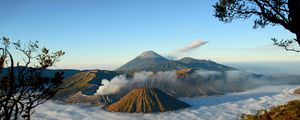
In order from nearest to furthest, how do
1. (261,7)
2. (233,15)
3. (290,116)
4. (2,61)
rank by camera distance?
(2,61), (290,116), (261,7), (233,15)

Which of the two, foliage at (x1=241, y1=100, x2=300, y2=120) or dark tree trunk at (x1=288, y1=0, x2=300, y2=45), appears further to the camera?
foliage at (x1=241, y1=100, x2=300, y2=120)

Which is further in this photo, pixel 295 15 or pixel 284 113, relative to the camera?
pixel 284 113

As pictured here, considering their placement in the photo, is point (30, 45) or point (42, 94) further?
point (30, 45)

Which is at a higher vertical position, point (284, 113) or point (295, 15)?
point (295, 15)

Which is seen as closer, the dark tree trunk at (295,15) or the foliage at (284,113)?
the dark tree trunk at (295,15)

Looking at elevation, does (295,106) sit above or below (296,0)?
below

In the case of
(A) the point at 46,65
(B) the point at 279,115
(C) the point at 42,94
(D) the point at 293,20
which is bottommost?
(B) the point at 279,115

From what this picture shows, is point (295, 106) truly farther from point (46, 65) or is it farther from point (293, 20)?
point (46, 65)

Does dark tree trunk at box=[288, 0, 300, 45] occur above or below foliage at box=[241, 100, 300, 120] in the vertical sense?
above

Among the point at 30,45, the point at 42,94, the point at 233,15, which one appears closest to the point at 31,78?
the point at 42,94

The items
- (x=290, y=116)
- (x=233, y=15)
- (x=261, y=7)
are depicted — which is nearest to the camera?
(x=290, y=116)

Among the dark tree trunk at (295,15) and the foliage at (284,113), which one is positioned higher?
the dark tree trunk at (295,15)
